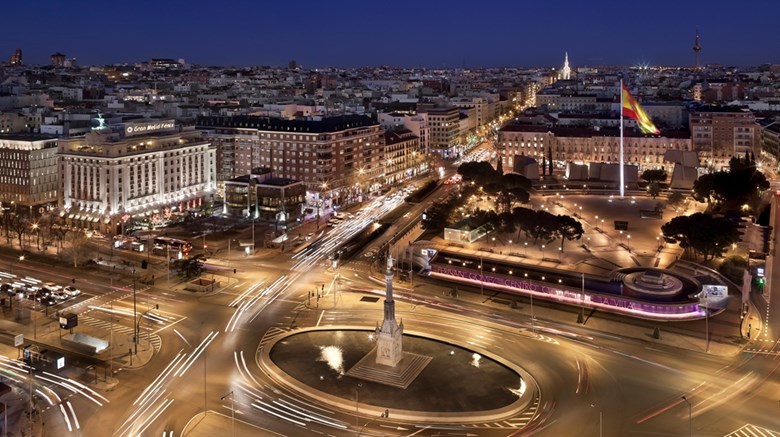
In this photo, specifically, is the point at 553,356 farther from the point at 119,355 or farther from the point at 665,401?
the point at 119,355

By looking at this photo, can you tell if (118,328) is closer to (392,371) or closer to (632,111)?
(392,371)

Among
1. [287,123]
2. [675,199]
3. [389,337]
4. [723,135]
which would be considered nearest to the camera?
[389,337]

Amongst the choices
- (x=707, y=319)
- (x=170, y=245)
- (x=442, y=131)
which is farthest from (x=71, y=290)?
(x=442, y=131)

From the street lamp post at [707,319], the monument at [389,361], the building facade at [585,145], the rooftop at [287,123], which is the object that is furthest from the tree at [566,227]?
the building facade at [585,145]

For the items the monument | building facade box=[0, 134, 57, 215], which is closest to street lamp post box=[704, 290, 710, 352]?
the monument

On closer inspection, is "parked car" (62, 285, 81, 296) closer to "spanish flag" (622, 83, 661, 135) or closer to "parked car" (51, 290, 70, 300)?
"parked car" (51, 290, 70, 300)
